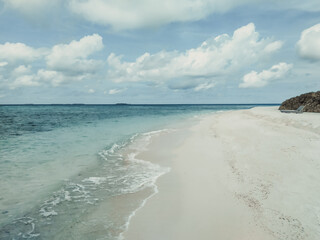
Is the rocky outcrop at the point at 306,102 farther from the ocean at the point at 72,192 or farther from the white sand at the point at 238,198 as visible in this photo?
the ocean at the point at 72,192

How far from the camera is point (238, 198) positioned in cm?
678

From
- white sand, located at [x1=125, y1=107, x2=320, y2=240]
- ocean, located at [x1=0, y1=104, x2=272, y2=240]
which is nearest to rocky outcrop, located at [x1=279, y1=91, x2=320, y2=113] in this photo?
white sand, located at [x1=125, y1=107, x2=320, y2=240]

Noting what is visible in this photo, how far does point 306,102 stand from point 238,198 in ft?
128

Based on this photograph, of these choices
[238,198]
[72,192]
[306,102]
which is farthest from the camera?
[306,102]

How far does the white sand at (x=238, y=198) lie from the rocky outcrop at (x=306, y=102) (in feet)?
86.9

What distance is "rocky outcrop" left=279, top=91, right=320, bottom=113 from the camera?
3344 centimetres

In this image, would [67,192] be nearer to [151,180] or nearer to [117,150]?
[151,180]

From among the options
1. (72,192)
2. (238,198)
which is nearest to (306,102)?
(238,198)

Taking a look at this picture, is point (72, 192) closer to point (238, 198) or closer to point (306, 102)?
point (238, 198)

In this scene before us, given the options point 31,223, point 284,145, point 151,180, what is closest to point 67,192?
point 31,223

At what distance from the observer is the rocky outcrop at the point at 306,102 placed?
33.4 m

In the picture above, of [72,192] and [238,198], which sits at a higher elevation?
[238,198]

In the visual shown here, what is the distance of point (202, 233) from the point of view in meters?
5.06

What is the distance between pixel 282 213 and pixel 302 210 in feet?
1.99
